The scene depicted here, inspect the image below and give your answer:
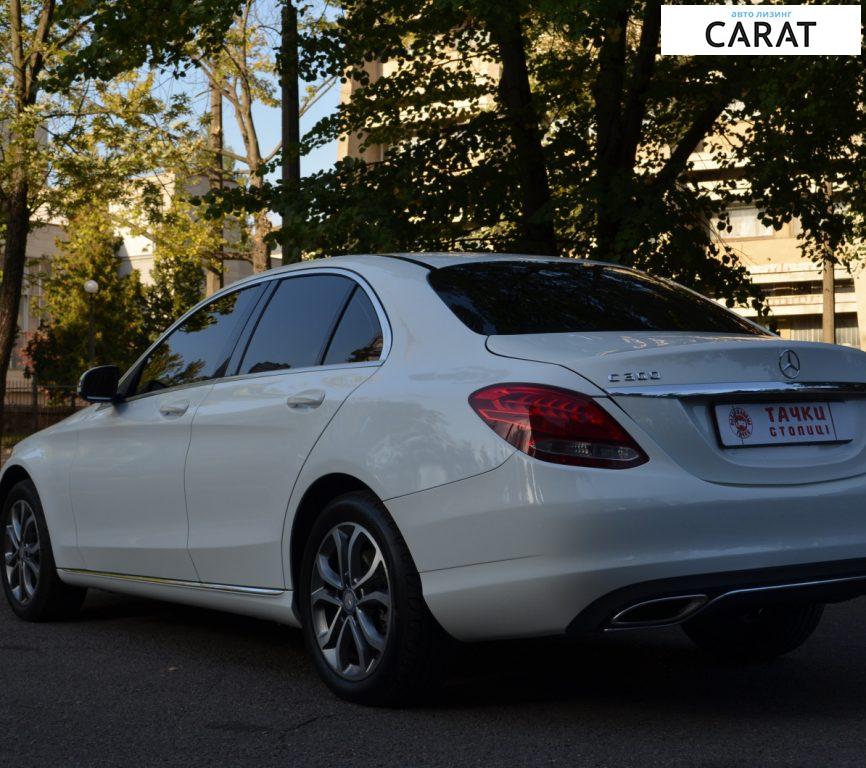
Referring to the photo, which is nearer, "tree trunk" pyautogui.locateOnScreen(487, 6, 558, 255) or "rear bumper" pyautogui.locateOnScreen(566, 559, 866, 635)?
"rear bumper" pyautogui.locateOnScreen(566, 559, 866, 635)

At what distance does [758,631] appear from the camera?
5840 millimetres

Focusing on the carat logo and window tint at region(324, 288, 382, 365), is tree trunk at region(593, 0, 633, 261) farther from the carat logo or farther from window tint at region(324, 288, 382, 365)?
window tint at region(324, 288, 382, 365)

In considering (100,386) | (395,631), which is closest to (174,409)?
(100,386)

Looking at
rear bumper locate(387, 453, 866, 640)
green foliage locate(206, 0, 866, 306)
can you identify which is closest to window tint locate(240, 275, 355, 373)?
rear bumper locate(387, 453, 866, 640)

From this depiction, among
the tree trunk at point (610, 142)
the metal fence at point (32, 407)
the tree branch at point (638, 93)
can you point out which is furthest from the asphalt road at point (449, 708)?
the metal fence at point (32, 407)

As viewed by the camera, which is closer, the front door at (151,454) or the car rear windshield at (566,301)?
the car rear windshield at (566,301)

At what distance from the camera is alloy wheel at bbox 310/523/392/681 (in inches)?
191

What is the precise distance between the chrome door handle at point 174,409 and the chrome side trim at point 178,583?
72cm

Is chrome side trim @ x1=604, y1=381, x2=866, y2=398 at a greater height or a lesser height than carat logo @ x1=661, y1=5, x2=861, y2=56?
lesser

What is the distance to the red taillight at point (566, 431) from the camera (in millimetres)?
4289

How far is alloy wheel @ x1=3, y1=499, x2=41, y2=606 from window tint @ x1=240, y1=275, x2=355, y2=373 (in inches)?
81.9

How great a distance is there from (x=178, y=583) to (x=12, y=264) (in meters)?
21.3

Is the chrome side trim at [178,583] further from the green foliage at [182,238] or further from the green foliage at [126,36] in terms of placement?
the green foliage at [182,238]

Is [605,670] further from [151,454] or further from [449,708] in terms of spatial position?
[151,454]
